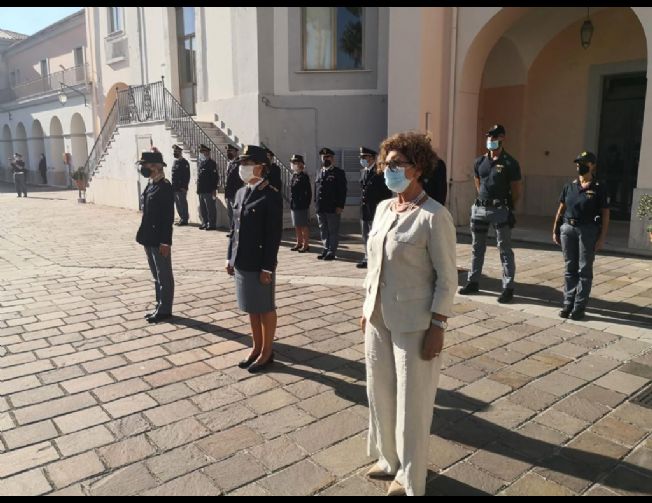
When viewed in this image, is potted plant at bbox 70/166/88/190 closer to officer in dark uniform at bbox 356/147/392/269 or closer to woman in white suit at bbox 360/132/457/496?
officer in dark uniform at bbox 356/147/392/269

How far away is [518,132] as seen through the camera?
13.8m

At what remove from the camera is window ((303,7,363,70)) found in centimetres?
1380

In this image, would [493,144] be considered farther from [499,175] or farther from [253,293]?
[253,293]

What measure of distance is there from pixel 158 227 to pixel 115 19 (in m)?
19.6

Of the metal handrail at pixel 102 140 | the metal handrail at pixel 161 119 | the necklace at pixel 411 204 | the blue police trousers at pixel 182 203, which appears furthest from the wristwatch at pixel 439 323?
the metal handrail at pixel 102 140

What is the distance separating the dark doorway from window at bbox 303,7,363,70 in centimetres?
597

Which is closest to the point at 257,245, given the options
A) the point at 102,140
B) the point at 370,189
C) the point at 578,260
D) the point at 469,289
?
the point at 469,289

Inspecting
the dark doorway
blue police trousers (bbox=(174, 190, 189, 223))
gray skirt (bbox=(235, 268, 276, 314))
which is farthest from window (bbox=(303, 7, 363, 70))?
A: gray skirt (bbox=(235, 268, 276, 314))

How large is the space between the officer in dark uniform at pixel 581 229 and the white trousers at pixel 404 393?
3687 mm

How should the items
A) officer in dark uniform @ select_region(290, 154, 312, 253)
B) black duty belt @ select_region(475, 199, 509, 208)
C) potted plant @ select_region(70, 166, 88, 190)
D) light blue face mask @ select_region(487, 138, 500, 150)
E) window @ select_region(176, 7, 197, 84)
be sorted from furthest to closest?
potted plant @ select_region(70, 166, 88, 190)
window @ select_region(176, 7, 197, 84)
officer in dark uniform @ select_region(290, 154, 312, 253)
black duty belt @ select_region(475, 199, 509, 208)
light blue face mask @ select_region(487, 138, 500, 150)

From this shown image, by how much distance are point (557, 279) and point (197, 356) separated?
17.3ft

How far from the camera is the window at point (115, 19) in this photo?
21.5 metres

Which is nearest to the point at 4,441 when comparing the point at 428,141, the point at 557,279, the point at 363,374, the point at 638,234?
the point at 363,374

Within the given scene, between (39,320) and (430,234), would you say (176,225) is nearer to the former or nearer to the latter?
(39,320)
